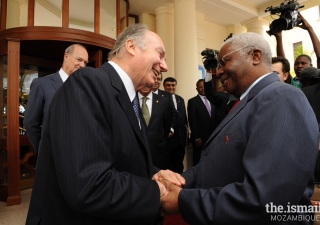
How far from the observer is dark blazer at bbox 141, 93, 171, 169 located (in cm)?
326

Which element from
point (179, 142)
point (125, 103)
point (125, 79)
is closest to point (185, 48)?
point (179, 142)

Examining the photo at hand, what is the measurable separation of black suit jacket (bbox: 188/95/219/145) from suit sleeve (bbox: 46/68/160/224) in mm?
3562

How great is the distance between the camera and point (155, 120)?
10.8 feet

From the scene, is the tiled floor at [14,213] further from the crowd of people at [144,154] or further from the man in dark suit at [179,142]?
the crowd of people at [144,154]

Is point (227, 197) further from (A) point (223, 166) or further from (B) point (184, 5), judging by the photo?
(B) point (184, 5)

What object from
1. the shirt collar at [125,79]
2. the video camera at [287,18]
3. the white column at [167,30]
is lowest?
the shirt collar at [125,79]

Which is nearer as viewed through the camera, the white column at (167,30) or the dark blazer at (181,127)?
the dark blazer at (181,127)

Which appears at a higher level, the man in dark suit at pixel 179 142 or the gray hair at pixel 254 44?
the gray hair at pixel 254 44

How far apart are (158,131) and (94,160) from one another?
8.13 ft

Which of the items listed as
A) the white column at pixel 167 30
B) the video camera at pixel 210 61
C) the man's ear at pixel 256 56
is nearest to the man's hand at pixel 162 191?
the man's ear at pixel 256 56

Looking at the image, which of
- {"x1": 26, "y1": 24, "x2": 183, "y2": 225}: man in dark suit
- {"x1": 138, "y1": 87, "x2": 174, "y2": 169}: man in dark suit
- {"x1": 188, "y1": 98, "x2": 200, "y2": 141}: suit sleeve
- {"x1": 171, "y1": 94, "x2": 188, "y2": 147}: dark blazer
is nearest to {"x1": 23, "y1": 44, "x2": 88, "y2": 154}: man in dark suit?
{"x1": 138, "y1": 87, "x2": 174, "y2": 169}: man in dark suit

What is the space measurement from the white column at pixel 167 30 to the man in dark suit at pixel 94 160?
5.47 meters

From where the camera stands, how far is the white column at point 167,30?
21.2 feet

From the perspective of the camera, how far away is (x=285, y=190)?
0.87 metres
